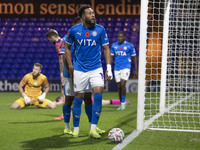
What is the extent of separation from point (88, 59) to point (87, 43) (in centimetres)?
23

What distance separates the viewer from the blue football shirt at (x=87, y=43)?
567 centimetres

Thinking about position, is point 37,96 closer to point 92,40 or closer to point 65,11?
point 92,40

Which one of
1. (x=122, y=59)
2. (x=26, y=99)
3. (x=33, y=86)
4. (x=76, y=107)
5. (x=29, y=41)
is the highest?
(x=29, y=41)

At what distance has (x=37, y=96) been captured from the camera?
10469 mm

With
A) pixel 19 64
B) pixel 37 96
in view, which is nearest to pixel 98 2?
pixel 19 64

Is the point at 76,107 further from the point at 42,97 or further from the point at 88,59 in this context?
the point at 42,97

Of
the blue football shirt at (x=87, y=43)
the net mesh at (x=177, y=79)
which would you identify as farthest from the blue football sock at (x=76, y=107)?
the net mesh at (x=177, y=79)

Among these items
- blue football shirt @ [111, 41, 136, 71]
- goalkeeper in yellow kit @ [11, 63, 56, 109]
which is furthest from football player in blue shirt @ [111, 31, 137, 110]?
goalkeeper in yellow kit @ [11, 63, 56, 109]

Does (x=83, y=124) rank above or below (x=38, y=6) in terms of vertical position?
below

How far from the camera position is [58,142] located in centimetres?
545

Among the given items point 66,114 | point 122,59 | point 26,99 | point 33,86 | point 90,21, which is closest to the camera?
point 90,21

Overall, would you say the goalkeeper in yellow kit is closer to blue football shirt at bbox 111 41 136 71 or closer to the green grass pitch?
blue football shirt at bbox 111 41 136 71

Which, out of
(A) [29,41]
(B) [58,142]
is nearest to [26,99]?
(B) [58,142]

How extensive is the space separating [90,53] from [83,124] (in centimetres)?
204
